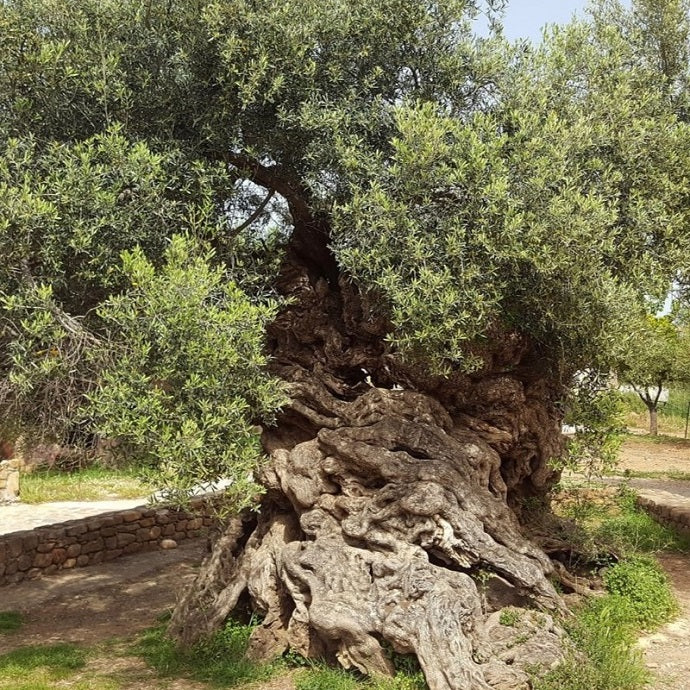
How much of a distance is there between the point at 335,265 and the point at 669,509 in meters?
10.1

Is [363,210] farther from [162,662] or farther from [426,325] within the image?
[162,662]

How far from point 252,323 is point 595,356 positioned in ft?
13.6

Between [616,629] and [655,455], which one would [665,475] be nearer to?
[655,455]

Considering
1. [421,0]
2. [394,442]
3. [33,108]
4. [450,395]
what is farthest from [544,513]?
[33,108]

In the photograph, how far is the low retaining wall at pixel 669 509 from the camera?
16172mm

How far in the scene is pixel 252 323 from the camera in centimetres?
775

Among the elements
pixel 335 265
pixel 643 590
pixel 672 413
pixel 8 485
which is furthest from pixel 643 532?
pixel 672 413

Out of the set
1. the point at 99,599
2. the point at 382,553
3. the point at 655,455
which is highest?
the point at 382,553

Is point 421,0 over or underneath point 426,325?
over

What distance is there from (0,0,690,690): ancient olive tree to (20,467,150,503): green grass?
10631mm

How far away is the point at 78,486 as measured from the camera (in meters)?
21.8

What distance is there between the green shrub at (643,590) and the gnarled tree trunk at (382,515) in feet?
5.11

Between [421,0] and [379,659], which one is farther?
[421,0]

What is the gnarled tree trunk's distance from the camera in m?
8.17
